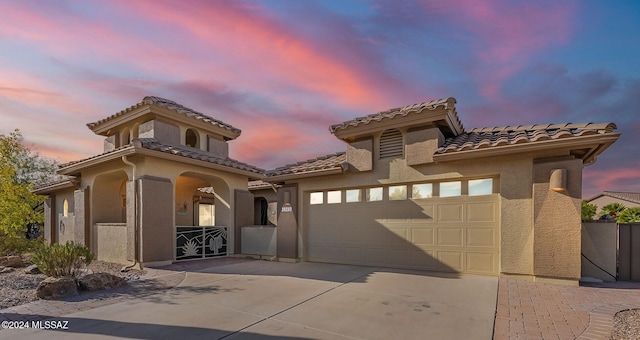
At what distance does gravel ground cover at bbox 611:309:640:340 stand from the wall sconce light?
2.50 metres

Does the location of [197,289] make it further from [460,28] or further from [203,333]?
[460,28]

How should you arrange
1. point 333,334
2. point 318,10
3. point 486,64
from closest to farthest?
point 333,334 < point 318,10 < point 486,64

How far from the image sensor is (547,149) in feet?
21.5

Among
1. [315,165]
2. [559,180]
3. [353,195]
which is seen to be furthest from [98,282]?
[559,180]

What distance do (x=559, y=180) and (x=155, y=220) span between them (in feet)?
37.4

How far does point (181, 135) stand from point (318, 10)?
26.8 ft

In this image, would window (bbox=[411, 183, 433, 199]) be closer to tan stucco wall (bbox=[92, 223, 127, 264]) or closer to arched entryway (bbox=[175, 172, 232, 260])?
arched entryway (bbox=[175, 172, 232, 260])

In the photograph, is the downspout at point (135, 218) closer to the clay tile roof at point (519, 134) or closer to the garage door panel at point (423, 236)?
the garage door panel at point (423, 236)

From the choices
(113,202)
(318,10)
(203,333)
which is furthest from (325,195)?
(113,202)

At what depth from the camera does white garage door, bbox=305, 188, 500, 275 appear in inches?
290

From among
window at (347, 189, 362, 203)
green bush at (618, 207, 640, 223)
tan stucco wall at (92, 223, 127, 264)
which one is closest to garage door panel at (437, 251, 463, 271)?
window at (347, 189, 362, 203)

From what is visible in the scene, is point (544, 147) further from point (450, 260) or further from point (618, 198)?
point (618, 198)

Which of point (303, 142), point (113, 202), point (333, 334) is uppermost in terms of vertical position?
point (303, 142)

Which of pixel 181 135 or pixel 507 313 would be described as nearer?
pixel 507 313
